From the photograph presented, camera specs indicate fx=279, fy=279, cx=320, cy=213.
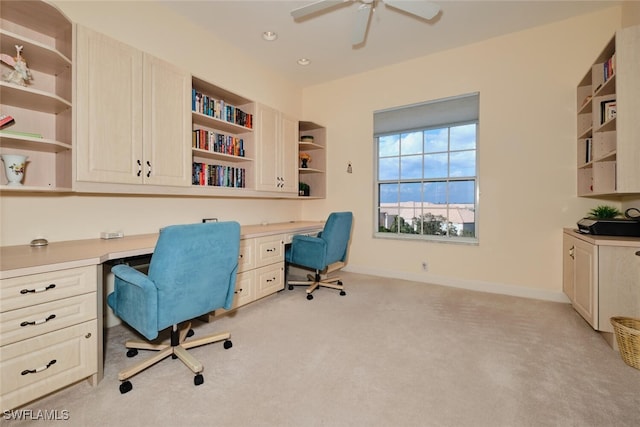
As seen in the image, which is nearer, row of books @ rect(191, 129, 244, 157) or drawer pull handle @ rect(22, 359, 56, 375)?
drawer pull handle @ rect(22, 359, 56, 375)

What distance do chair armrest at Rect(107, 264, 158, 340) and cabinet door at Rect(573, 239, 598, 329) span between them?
10.0ft

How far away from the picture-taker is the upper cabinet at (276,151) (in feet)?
11.4

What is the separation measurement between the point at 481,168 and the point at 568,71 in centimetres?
126

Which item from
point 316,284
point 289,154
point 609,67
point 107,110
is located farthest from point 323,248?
point 609,67

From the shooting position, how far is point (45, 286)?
1411 millimetres

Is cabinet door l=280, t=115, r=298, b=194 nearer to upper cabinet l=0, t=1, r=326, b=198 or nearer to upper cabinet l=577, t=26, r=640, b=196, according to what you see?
upper cabinet l=0, t=1, r=326, b=198

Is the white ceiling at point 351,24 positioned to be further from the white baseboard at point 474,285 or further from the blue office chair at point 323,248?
the white baseboard at point 474,285

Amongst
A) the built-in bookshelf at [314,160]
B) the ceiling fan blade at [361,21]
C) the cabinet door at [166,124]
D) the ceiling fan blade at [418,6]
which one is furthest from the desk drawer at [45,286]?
the built-in bookshelf at [314,160]

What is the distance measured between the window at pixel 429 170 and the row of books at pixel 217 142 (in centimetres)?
207

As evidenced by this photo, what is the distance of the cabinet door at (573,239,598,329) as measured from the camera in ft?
6.97

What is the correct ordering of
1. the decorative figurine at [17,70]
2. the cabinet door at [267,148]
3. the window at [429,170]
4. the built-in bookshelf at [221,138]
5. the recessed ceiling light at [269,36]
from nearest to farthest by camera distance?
the decorative figurine at [17,70] < the built-in bookshelf at [221,138] < the recessed ceiling light at [269,36] < the cabinet door at [267,148] < the window at [429,170]

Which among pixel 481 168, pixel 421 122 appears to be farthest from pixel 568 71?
pixel 421 122

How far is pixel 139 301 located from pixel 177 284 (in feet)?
0.73

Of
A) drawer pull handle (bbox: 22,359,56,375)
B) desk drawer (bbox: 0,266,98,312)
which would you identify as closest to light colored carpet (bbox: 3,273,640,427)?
drawer pull handle (bbox: 22,359,56,375)
